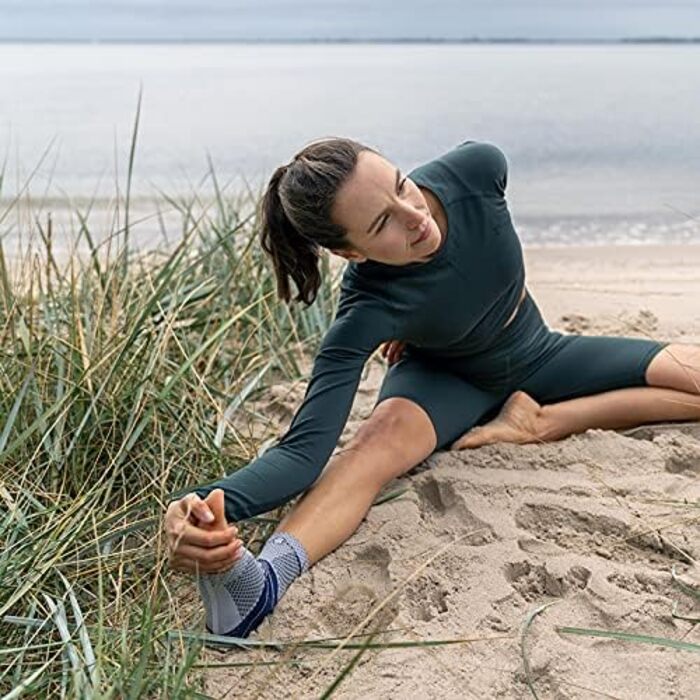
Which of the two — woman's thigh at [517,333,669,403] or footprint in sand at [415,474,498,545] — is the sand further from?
woman's thigh at [517,333,669,403]

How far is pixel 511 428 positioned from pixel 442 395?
0.58ft

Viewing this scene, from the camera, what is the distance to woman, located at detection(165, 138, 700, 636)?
2.05m

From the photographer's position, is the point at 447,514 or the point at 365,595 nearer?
the point at 365,595

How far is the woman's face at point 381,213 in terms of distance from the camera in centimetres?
218

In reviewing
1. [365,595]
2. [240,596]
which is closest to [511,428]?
[365,595]

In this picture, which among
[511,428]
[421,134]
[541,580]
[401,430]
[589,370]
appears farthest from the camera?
[421,134]

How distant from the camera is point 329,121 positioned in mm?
11227

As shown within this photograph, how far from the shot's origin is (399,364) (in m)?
2.69

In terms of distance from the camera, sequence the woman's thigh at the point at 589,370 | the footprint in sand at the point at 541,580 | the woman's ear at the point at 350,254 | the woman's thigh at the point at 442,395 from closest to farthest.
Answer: the footprint in sand at the point at 541,580, the woman's ear at the point at 350,254, the woman's thigh at the point at 442,395, the woman's thigh at the point at 589,370

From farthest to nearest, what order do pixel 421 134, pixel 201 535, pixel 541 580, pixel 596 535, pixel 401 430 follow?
pixel 421 134 → pixel 401 430 → pixel 596 535 → pixel 541 580 → pixel 201 535

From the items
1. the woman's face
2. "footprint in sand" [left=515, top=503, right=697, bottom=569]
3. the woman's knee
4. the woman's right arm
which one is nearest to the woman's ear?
the woman's face

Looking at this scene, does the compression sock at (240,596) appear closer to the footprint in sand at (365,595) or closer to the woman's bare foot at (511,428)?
the footprint in sand at (365,595)

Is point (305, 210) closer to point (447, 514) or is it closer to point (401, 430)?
point (401, 430)

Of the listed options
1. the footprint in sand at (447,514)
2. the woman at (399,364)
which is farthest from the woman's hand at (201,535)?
the footprint in sand at (447,514)
